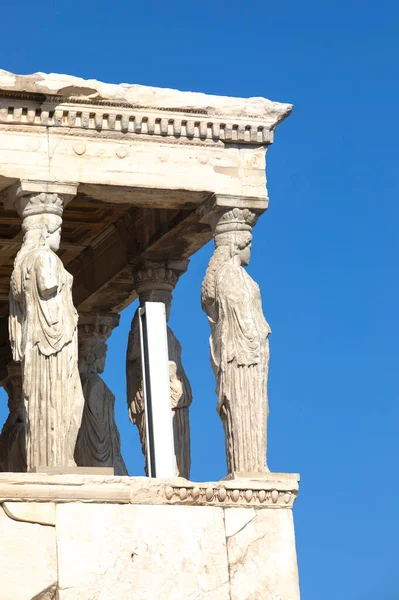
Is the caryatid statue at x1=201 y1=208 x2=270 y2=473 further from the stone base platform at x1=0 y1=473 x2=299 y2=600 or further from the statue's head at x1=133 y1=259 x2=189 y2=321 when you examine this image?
the statue's head at x1=133 y1=259 x2=189 y2=321

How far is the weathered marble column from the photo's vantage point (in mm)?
21141

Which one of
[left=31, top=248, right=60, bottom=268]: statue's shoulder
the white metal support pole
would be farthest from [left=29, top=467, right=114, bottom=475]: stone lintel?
[left=31, top=248, right=60, bottom=268]: statue's shoulder

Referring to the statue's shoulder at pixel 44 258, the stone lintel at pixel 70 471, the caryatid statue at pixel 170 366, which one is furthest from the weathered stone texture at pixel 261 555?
the statue's shoulder at pixel 44 258

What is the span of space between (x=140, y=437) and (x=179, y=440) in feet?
1.96

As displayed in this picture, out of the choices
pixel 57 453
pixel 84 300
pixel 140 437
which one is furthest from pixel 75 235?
pixel 57 453

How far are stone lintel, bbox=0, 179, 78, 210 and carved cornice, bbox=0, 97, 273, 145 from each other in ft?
1.78

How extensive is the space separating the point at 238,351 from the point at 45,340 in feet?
6.01

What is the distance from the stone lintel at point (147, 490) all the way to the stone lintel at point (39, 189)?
2.62 m

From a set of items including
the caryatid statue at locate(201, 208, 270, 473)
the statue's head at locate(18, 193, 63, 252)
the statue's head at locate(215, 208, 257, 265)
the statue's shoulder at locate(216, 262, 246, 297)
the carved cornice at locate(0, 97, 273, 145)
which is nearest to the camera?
the statue's head at locate(18, 193, 63, 252)

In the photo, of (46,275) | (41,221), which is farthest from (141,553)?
(41,221)

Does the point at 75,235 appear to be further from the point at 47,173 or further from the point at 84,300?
the point at 47,173

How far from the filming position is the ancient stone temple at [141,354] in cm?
1695

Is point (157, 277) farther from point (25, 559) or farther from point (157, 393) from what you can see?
point (25, 559)

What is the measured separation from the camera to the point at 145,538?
56.5ft
